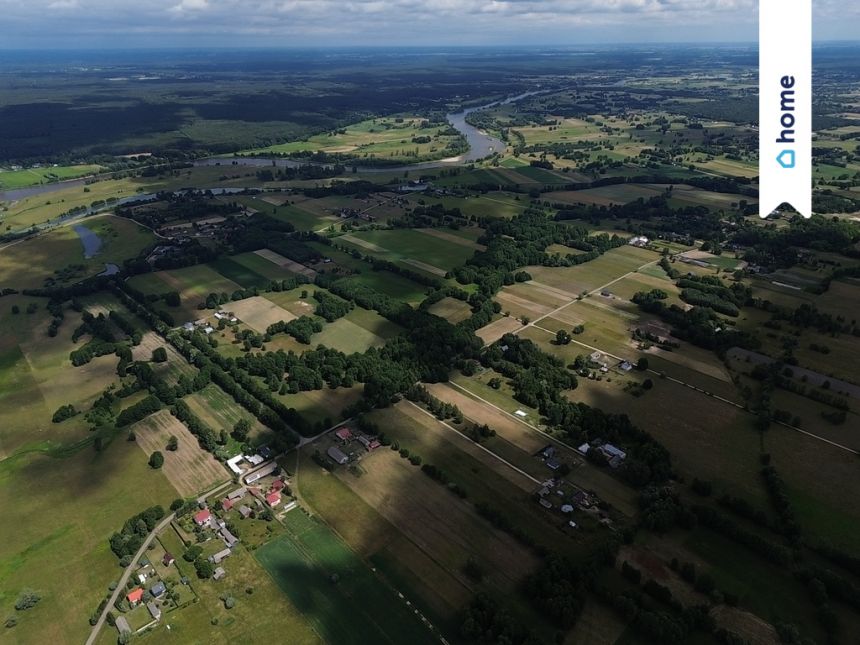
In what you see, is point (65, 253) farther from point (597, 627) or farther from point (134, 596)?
point (597, 627)

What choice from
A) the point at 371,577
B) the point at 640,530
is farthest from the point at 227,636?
the point at 640,530

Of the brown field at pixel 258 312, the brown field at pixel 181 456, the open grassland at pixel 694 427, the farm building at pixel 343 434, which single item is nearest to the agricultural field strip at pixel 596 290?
the open grassland at pixel 694 427

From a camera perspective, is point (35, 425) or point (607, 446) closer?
point (607, 446)

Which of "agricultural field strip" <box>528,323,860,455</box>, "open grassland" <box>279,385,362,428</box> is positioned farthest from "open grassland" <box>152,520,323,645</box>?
"agricultural field strip" <box>528,323,860,455</box>

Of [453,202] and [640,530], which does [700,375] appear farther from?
[453,202]

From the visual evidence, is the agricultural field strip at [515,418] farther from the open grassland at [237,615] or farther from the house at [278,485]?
the open grassland at [237,615]
